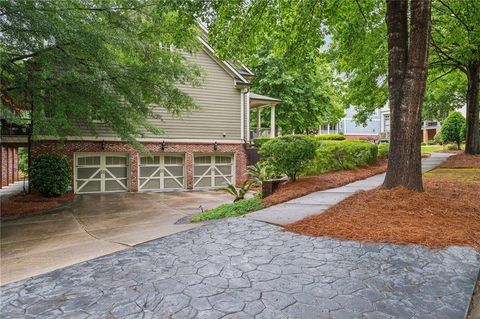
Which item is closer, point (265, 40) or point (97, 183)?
point (265, 40)

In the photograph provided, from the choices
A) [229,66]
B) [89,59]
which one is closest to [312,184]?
[89,59]

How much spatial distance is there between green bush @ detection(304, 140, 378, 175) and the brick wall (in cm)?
602

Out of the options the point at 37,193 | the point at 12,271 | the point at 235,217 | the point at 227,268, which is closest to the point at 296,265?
the point at 227,268

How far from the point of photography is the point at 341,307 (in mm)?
3133

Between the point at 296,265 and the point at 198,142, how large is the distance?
510 inches

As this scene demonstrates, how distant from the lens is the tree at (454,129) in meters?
23.9

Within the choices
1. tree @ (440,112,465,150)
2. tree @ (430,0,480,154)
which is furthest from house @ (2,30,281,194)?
tree @ (440,112,465,150)

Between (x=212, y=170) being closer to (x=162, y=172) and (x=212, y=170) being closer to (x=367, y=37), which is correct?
(x=162, y=172)

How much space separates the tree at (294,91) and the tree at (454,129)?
8352 mm

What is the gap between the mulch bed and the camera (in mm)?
4613

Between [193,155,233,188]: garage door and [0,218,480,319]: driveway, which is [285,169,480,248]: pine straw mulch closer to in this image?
[0,218,480,319]: driveway

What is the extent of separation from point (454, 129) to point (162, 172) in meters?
21.8

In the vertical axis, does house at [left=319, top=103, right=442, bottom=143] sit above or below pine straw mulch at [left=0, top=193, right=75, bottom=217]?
above

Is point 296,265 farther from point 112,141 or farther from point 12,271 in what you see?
point 112,141
